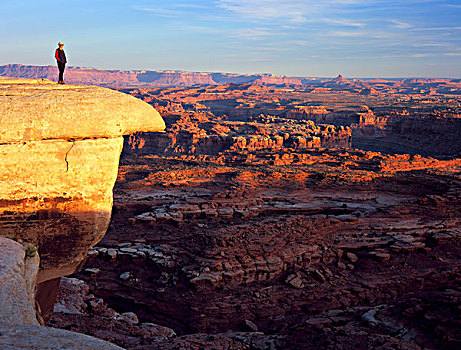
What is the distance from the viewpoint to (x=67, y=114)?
20.6ft

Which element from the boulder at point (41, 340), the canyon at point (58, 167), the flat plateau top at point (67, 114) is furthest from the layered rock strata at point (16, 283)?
the flat plateau top at point (67, 114)

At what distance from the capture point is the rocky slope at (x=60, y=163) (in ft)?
20.2

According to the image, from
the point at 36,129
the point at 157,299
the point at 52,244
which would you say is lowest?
the point at 157,299

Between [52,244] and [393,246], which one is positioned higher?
[52,244]

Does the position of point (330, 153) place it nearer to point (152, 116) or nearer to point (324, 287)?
point (324, 287)

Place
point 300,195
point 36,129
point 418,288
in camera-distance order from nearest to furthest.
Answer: point 36,129 → point 418,288 → point 300,195

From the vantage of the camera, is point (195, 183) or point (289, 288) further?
point (195, 183)

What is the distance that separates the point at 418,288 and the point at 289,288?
12.3ft

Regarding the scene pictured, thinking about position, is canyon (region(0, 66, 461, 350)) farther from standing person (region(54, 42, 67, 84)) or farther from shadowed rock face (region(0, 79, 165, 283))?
standing person (region(54, 42, 67, 84))

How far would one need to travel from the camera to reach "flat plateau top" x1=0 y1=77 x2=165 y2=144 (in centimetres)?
604

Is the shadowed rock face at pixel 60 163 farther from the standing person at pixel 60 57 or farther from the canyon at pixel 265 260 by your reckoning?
the standing person at pixel 60 57

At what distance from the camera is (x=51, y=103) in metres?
6.29

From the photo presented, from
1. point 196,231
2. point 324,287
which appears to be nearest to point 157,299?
point 196,231

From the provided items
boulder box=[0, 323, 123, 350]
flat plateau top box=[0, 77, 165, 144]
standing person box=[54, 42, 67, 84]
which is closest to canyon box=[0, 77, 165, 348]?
flat plateau top box=[0, 77, 165, 144]
